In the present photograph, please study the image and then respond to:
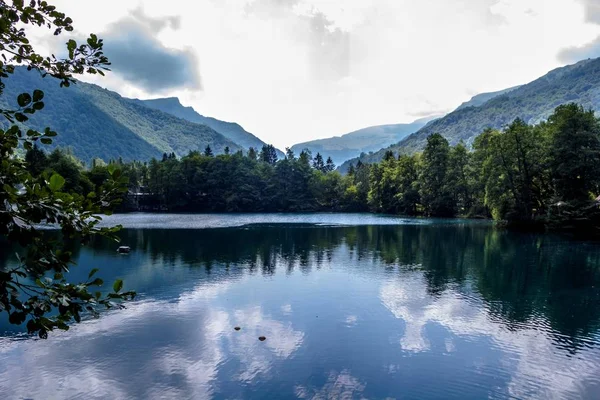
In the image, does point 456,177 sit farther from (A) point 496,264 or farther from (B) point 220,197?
(B) point 220,197

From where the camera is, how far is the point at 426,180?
9462cm

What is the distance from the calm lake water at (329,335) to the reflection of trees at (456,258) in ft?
0.70

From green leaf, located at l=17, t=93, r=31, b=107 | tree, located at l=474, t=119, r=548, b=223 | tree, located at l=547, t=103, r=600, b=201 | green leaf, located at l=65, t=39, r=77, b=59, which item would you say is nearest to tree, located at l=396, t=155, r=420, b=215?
tree, located at l=474, t=119, r=548, b=223

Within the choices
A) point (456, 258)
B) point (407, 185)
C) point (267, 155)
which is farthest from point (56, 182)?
point (267, 155)

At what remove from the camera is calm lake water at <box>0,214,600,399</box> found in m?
14.0

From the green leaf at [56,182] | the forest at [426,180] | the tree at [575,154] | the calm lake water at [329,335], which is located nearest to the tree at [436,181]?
the forest at [426,180]

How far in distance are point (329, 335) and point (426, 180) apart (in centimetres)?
8204

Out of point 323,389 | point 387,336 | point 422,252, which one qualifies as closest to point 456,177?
point 422,252

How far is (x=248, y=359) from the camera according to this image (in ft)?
52.5

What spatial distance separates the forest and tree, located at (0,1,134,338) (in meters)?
0.38

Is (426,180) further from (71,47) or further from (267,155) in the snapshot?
(71,47)

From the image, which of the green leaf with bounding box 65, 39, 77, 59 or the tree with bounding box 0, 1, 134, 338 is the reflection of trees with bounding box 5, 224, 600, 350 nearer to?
the tree with bounding box 0, 1, 134, 338

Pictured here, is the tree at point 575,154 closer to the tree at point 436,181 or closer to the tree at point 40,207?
the tree at point 436,181

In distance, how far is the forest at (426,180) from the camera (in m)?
56.9
